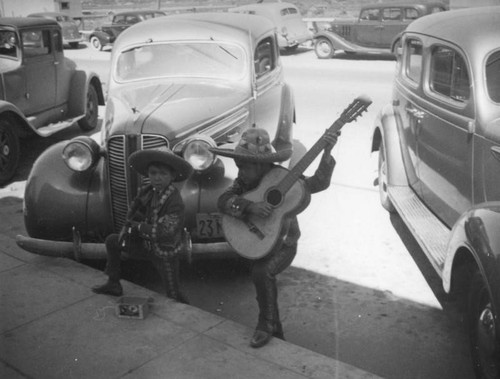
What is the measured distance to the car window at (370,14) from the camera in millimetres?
18098

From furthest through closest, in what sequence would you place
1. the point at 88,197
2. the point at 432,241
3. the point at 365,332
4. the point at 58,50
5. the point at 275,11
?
the point at 275,11, the point at 58,50, the point at 88,197, the point at 432,241, the point at 365,332

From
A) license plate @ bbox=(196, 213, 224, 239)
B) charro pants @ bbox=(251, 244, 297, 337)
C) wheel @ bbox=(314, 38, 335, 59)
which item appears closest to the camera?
charro pants @ bbox=(251, 244, 297, 337)

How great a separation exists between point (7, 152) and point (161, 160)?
4279 millimetres

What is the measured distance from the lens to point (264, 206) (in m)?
3.37

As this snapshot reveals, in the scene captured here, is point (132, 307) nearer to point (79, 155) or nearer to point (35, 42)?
point (79, 155)

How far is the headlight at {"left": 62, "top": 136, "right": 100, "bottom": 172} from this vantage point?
466 centimetres

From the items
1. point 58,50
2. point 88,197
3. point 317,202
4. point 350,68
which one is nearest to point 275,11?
point 350,68

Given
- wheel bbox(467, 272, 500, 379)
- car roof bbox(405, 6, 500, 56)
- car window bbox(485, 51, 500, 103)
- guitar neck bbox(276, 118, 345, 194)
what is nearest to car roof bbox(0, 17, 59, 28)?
car roof bbox(405, 6, 500, 56)

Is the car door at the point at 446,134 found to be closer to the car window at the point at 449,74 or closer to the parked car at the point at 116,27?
the car window at the point at 449,74

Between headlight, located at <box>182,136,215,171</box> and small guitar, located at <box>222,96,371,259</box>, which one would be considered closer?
small guitar, located at <box>222,96,371,259</box>

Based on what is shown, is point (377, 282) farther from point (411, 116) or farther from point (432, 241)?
point (411, 116)

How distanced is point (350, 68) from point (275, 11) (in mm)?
5438

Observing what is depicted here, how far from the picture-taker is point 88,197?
15.1 ft

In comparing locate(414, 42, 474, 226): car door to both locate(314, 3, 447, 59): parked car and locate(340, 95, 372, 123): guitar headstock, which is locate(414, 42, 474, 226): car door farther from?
locate(314, 3, 447, 59): parked car
